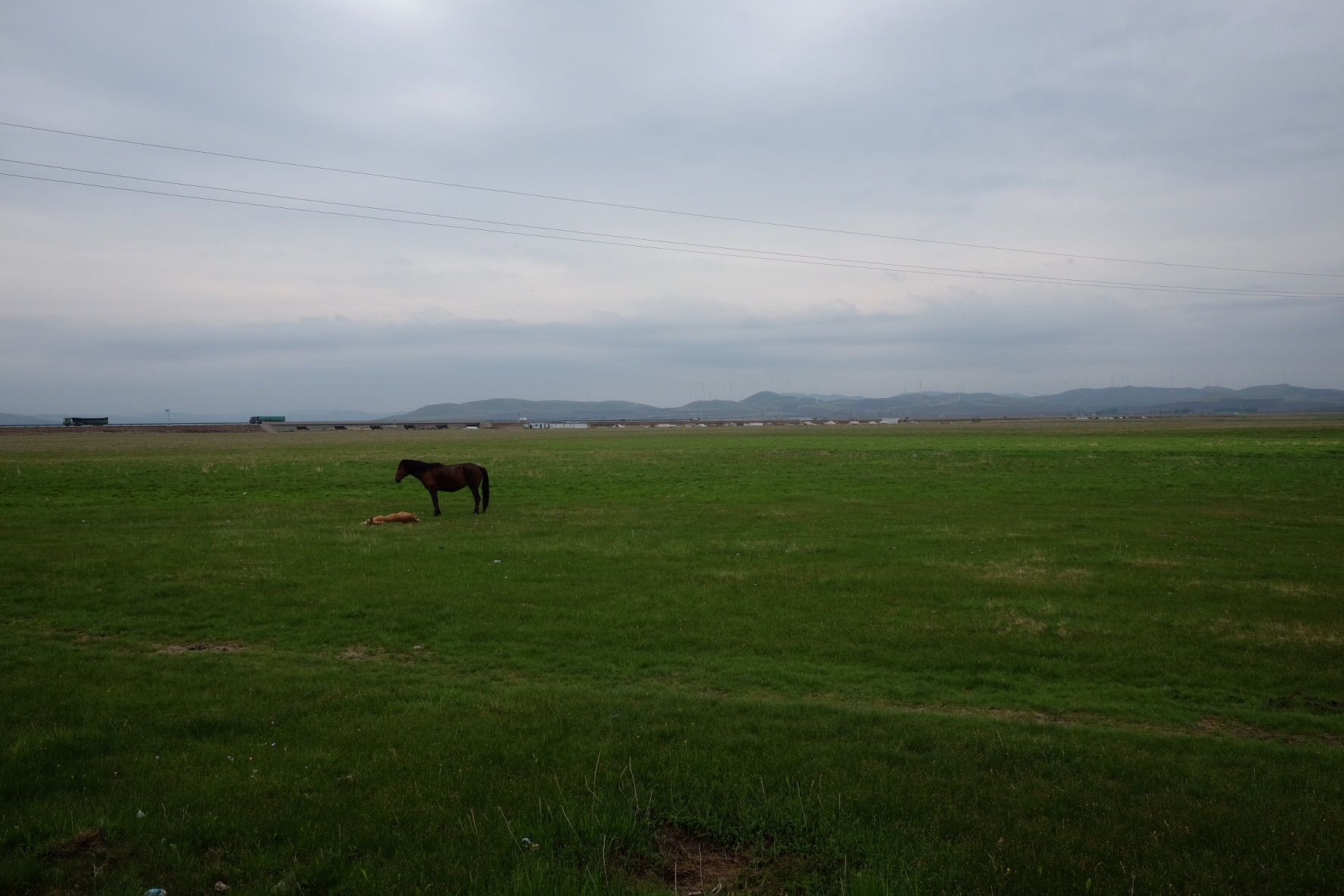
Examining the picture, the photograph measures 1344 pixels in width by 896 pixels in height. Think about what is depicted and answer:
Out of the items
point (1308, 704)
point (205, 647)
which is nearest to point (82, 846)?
point (205, 647)

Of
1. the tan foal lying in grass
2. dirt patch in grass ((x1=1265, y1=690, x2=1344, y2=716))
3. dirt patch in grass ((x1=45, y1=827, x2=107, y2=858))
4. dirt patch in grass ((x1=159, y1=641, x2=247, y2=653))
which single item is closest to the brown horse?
the tan foal lying in grass

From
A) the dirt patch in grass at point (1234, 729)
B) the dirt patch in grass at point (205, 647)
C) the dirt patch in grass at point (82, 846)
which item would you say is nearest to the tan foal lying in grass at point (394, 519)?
the dirt patch in grass at point (205, 647)

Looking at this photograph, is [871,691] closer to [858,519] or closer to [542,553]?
[542,553]

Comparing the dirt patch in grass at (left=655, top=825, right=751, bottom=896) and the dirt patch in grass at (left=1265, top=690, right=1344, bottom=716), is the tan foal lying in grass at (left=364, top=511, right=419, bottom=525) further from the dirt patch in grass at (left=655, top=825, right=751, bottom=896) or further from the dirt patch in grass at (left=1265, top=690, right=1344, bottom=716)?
the dirt patch in grass at (left=1265, top=690, right=1344, bottom=716)

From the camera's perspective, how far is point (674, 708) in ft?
31.9

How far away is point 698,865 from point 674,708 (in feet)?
10.8

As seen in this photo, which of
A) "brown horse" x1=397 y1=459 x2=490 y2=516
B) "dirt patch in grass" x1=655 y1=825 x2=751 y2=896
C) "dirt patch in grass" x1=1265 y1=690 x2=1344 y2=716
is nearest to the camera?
"dirt patch in grass" x1=655 y1=825 x2=751 y2=896

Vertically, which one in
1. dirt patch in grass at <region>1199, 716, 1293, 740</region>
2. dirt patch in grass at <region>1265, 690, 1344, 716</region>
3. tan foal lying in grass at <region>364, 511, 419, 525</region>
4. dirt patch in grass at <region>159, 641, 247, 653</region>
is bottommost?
dirt patch in grass at <region>1199, 716, 1293, 740</region>

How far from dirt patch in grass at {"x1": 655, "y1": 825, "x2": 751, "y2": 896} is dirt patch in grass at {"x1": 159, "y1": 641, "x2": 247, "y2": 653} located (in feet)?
28.9

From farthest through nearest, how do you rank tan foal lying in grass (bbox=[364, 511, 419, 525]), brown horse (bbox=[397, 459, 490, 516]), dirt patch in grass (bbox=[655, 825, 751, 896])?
brown horse (bbox=[397, 459, 490, 516]), tan foal lying in grass (bbox=[364, 511, 419, 525]), dirt patch in grass (bbox=[655, 825, 751, 896])

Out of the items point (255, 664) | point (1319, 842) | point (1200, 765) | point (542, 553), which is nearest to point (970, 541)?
point (542, 553)

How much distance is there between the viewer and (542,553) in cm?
2055

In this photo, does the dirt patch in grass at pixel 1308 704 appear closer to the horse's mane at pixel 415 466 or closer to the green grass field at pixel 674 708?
the green grass field at pixel 674 708

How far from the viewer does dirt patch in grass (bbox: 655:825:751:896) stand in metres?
6.15
